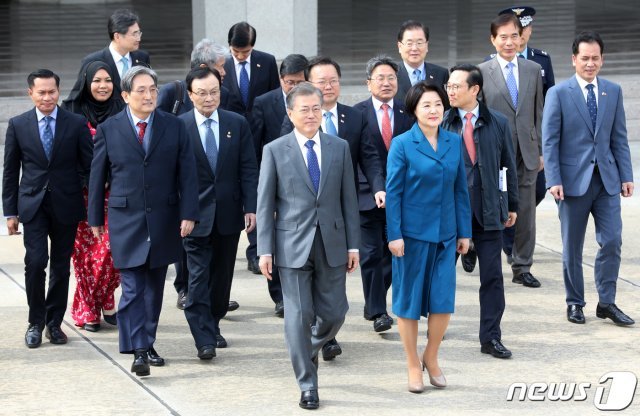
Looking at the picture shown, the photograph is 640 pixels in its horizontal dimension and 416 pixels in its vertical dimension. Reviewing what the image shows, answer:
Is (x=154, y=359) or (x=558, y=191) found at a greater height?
(x=558, y=191)

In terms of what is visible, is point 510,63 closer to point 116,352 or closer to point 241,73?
point 241,73

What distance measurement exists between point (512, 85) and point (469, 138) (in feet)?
6.61

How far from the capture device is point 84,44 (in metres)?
21.4

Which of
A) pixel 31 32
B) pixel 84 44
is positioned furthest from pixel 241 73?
pixel 31 32

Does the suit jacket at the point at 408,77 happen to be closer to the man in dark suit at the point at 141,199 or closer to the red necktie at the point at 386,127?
the red necktie at the point at 386,127

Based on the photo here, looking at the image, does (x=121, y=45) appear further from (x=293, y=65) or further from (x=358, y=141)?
(x=358, y=141)

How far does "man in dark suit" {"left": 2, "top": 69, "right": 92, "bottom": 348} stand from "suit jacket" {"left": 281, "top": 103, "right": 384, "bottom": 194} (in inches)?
55.9

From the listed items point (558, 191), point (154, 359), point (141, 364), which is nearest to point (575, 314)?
point (558, 191)

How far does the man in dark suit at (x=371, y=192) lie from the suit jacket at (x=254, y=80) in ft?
6.75

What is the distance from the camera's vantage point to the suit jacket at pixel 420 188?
748cm

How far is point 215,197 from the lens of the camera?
835 cm

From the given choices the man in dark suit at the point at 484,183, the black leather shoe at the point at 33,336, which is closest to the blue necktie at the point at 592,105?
the man in dark suit at the point at 484,183

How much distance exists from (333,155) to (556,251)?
4.33 m

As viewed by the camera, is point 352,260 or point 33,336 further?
point 33,336
